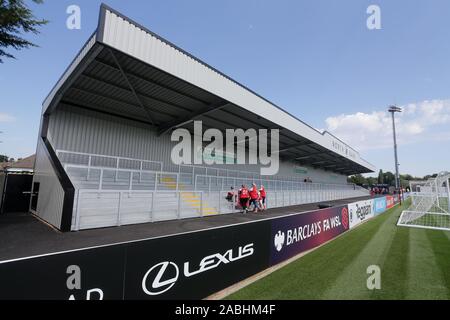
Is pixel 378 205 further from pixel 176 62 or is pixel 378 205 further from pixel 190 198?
pixel 176 62

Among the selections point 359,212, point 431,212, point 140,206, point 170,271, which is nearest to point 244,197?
point 140,206

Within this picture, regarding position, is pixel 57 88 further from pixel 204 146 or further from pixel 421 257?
pixel 421 257

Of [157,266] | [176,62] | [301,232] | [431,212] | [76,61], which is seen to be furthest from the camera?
[431,212]

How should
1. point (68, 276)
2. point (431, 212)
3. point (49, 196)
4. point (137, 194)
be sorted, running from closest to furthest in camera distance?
1. point (68, 276)
2. point (49, 196)
3. point (137, 194)
4. point (431, 212)

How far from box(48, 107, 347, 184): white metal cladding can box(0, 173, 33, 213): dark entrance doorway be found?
2.15 m

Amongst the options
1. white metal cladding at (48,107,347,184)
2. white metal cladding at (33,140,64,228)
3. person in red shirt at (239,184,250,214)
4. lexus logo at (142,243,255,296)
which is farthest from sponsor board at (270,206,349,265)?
white metal cladding at (48,107,347,184)

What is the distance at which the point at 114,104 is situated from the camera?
12.6m

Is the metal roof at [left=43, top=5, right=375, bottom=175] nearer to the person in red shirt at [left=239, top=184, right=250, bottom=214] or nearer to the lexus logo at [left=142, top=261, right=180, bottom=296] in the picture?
the person in red shirt at [left=239, top=184, right=250, bottom=214]

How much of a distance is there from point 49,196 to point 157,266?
24.8ft

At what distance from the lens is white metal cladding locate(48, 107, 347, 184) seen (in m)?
11.9

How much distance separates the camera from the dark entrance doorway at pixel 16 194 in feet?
33.3

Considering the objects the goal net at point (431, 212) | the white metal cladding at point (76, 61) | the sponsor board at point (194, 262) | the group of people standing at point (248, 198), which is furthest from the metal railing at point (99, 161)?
the goal net at point (431, 212)

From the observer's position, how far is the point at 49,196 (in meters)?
8.02
